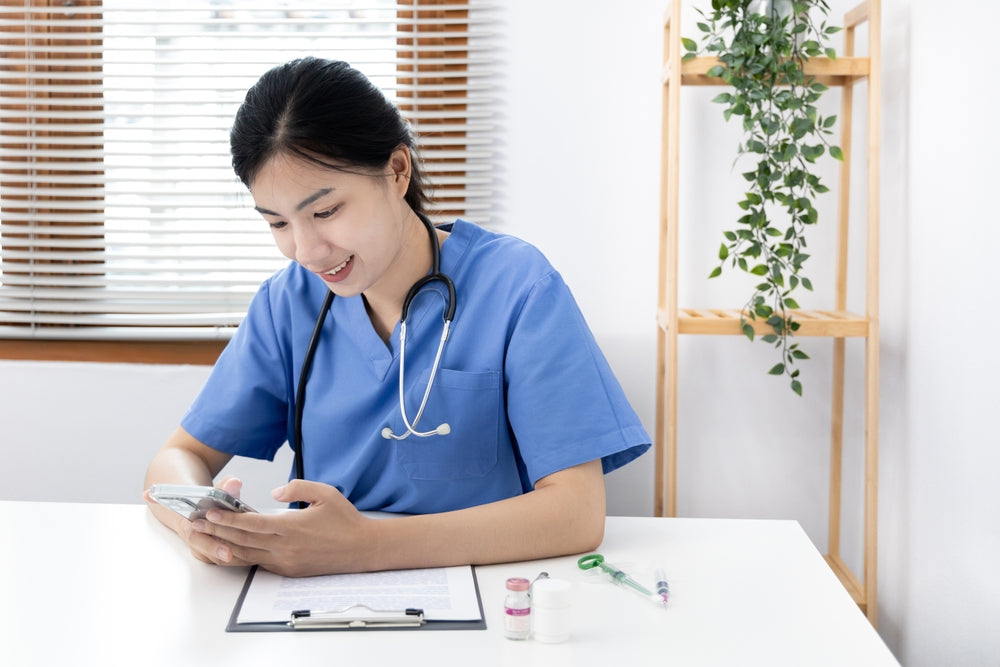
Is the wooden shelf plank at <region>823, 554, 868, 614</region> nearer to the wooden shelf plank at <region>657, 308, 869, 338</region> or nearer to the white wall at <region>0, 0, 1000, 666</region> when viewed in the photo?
the white wall at <region>0, 0, 1000, 666</region>

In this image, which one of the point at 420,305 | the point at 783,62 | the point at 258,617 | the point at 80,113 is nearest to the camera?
the point at 258,617

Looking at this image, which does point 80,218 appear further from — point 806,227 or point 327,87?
point 806,227

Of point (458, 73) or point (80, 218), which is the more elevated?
point (458, 73)

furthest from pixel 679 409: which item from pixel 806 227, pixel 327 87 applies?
pixel 327 87

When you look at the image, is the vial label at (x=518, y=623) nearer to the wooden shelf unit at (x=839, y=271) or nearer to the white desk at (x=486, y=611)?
the white desk at (x=486, y=611)

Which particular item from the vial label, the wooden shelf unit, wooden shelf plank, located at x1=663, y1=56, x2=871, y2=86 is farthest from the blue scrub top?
wooden shelf plank, located at x1=663, y1=56, x2=871, y2=86

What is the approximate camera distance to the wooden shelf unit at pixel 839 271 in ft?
5.82

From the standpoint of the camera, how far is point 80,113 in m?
2.16

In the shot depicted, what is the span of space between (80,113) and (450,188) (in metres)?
0.91

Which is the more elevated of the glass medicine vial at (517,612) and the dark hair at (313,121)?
the dark hair at (313,121)

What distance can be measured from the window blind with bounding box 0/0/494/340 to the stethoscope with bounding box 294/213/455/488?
84 centimetres

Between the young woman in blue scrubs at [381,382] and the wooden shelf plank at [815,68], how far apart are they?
0.71 m

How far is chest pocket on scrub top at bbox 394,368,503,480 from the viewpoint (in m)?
1.24

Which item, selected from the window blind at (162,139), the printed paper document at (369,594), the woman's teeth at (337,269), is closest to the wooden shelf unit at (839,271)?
the window blind at (162,139)
